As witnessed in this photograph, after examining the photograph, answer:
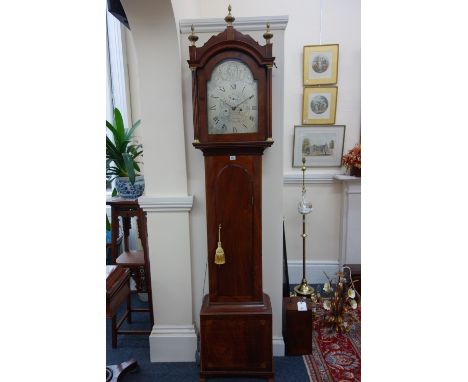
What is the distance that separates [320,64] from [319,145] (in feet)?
2.64

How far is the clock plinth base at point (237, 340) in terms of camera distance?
69.3 inches

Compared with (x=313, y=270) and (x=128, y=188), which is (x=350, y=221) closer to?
(x=313, y=270)

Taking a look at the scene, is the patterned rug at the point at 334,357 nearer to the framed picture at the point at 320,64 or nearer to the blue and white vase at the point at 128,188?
the blue and white vase at the point at 128,188

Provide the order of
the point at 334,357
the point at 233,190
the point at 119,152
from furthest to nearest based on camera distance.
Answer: the point at 119,152 < the point at 334,357 < the point at 233,190

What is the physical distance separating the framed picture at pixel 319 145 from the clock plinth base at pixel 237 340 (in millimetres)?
1761

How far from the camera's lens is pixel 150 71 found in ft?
5.85

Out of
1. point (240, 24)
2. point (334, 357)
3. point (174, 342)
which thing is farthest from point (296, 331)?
point (240, 24)

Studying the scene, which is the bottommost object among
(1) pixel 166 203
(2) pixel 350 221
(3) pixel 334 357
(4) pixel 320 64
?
(3) pixel 334 357

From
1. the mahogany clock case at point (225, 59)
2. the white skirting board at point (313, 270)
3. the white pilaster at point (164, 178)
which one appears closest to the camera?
the mahogany clock case at point (225, 59)

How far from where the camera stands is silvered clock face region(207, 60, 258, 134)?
1615mm

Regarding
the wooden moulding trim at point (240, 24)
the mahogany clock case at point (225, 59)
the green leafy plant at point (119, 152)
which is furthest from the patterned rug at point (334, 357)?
the wooden moulding trim at point (240, 24)

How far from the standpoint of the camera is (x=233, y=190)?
5.65ft
